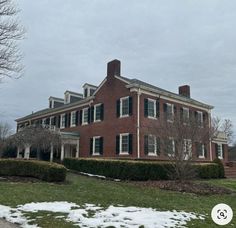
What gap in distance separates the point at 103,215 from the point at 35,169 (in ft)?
30.2

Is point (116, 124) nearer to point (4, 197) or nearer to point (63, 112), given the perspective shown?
point (63, 112)

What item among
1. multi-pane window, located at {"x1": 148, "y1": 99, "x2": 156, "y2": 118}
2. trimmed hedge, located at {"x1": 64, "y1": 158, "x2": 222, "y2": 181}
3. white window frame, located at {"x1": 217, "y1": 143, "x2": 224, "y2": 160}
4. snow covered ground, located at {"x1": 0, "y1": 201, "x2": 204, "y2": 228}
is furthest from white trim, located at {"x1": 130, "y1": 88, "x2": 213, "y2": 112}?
snow covered ground, located at {"x1": 0, "y1": 201, "x2": 204, "y2": 228}

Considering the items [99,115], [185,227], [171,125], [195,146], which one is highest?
[99,115]

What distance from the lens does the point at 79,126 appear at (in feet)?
103

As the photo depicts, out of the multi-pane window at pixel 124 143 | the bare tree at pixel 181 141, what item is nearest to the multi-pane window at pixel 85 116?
the multi-pane window at pixel 124 143

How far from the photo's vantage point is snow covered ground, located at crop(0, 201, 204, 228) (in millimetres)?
7021

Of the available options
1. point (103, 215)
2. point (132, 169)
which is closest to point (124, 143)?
point (132, 169)

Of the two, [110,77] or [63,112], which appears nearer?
[110,77]

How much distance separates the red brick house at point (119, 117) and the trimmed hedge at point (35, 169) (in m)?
8.15

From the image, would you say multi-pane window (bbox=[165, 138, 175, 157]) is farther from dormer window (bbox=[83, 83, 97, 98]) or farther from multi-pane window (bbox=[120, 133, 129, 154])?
dormer window (bbox=[83, 83, 97, 98])

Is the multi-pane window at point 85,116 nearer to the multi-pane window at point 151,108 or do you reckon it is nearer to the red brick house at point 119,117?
the red brick house at point 119,117

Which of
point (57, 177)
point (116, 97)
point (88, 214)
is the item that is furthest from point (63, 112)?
point (88, 214)

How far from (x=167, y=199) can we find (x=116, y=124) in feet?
49.8

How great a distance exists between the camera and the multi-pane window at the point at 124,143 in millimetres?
25047
